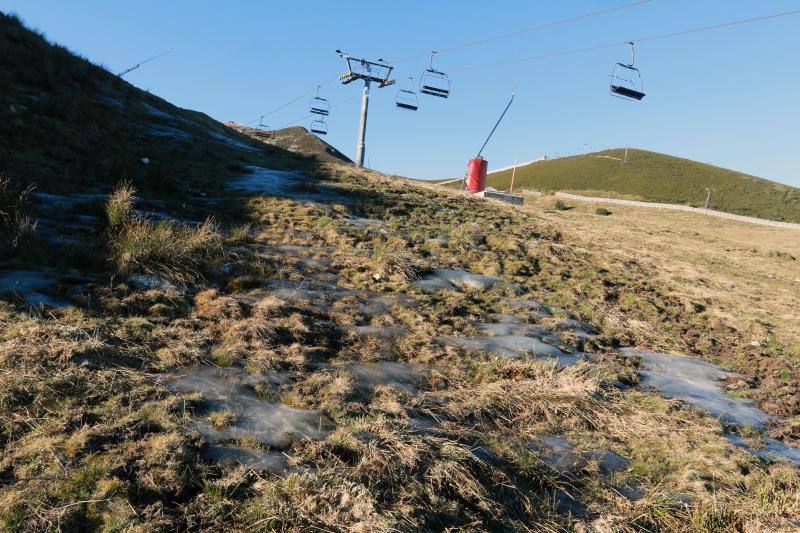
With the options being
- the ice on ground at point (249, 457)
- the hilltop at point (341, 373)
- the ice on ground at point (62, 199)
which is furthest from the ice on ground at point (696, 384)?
the ice on ground at point (62, 199)

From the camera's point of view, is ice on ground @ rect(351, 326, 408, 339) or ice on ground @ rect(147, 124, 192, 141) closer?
ice on ground @ rect(351, 326, 408, 339)

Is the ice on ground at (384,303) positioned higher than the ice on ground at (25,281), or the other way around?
the ice on ground at (25,281)

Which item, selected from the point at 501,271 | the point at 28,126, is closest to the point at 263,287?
the point at 501,271

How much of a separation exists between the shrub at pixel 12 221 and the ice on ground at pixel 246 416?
352 cm

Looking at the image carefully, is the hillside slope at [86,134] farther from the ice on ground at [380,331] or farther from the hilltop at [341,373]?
the ice on ground at [380,331]

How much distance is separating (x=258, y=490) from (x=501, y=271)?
7075mm

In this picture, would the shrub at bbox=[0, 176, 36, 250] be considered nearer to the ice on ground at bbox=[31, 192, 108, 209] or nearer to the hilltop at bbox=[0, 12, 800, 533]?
the hilltop at bbox=[0, 12, 800, 533]

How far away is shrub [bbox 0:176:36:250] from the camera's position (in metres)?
6.18

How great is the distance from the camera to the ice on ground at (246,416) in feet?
11.9

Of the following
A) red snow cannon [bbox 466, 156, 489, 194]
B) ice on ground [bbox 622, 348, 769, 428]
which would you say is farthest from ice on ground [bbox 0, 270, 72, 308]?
red snow cannon [bbox 466, 156, 489, 194]

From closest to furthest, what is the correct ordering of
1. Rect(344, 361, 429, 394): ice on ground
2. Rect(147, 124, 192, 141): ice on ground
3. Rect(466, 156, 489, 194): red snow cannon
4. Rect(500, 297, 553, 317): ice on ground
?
Rect(344, 361, 429, 394): ice on ground < Rect(500, 297, 553, 317): ice on ground < Rect(147, 124, 192, 141): ice on ground < Rect(466, 156, 489, 194): red snow cannon

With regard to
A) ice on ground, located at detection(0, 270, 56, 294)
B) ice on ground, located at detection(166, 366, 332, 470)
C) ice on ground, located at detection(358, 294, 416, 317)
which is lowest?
ice on ground, located at detection(166, 366, 332, 470)

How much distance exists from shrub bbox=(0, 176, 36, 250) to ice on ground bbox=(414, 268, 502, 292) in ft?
17.5

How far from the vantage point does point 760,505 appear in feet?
13.2
